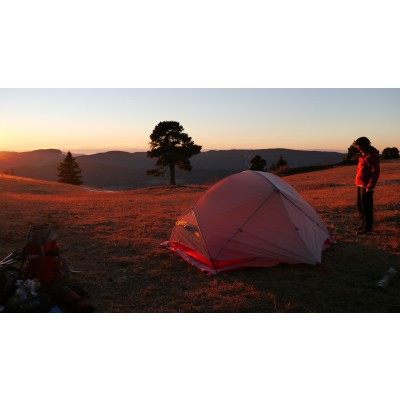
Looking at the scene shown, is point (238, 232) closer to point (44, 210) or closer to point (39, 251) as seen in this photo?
point (39, 251)

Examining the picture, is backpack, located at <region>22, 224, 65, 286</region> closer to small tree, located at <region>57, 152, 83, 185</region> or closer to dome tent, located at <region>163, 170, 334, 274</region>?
dome tent, located at <region>163, 170, 334, 274</region>

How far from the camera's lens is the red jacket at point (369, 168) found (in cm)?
871

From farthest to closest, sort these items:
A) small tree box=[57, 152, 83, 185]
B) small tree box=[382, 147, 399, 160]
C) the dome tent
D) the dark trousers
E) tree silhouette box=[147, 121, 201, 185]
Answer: small tree box=[57, 152, 83, 185]
small tree box=[382, 147, 399, 160]
tree silhouette box=[147, 121, 201, 185]
the dark trousers
the dome tent

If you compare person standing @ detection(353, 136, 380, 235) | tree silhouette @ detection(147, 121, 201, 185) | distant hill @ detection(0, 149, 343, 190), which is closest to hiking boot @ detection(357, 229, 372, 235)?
person standing @ detection(353, 136, 380, 235)

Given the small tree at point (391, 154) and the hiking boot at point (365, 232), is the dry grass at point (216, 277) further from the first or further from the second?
the small tree at point (391, 154)

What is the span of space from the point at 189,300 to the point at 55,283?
2.46m

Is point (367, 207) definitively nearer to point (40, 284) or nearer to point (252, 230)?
point (252, 230)

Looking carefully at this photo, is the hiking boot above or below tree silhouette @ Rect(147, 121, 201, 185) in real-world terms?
below

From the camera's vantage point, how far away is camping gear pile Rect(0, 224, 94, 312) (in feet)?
16.4

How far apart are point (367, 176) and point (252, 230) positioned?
415 centimetres

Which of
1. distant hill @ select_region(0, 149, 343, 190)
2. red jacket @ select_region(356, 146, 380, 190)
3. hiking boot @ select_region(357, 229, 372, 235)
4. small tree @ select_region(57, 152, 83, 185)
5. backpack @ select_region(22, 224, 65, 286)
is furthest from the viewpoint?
distant hill @ select_region(0, 149, 343, 190)

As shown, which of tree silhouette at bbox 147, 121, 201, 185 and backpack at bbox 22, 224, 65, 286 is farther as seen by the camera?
tree silhouette at bbox 147, 121, 201, 185

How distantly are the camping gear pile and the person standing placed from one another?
7.49 m

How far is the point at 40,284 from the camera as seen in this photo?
5.67 meters
